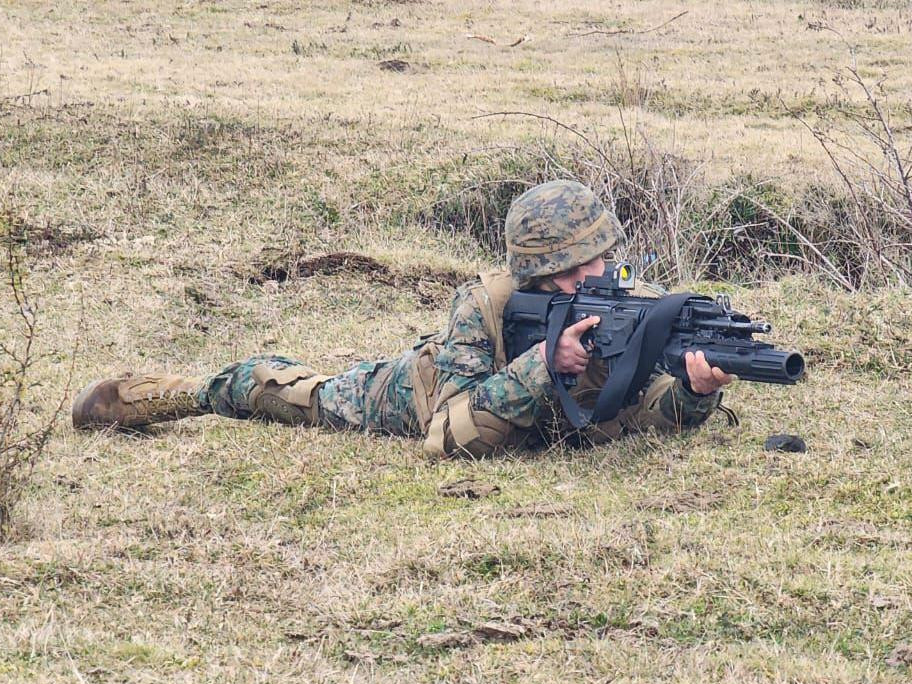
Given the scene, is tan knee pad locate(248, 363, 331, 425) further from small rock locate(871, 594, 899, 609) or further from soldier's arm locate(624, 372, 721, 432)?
small rock locate(871, 594, 899, 609)

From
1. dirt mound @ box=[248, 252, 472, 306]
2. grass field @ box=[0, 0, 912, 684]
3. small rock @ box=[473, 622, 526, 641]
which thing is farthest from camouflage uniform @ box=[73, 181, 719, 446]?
dirt mound @ box=[248, 252, 472, 306]

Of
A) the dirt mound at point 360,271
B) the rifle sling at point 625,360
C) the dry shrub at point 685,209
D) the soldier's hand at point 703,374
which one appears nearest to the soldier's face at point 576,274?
the rifle sling at point 625,360

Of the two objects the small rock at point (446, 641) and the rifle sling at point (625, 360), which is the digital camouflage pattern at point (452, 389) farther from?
the small rock at point (446, 641)

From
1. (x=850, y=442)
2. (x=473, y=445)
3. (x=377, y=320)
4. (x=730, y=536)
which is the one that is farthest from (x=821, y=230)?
(x=730, y=536)

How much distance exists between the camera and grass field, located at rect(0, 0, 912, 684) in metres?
3.69

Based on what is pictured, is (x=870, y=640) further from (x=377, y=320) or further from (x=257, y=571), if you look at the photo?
(x=377, y=320)

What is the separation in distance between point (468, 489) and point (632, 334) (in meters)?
0.85

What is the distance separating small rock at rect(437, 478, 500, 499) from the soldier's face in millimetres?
867

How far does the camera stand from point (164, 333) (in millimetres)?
8039

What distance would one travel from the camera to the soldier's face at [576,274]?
5.30 meters

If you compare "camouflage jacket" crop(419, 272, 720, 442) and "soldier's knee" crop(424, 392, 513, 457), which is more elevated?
"camouflage jacket" crop(419, 272, 720, 442)

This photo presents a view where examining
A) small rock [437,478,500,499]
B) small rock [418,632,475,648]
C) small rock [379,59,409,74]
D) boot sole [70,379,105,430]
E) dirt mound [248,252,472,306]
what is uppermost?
small rock [379,59,409,74]

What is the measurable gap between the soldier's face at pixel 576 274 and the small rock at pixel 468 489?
2.84 ft

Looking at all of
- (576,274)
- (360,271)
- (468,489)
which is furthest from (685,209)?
(468,489)
